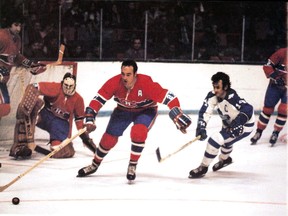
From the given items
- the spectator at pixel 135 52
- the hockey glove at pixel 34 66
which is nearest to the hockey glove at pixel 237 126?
the spectator at pixel 135 52

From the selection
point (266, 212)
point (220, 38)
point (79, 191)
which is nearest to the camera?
point (266, 212)

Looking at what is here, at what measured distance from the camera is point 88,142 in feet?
14.9

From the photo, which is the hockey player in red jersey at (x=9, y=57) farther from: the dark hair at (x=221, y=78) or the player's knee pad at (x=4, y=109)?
the dark hair at (x=221, y=78)

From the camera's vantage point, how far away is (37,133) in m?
4.59

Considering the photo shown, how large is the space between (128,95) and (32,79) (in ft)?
1.87

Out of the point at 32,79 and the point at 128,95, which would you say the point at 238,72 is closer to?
the point at 128,95

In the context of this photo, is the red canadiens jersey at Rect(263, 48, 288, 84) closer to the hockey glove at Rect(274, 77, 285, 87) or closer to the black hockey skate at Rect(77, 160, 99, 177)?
the hockey glove at Rect(274, 77, 285, 87)

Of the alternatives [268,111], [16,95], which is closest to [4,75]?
[16,95]

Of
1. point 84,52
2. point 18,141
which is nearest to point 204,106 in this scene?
point 84,52

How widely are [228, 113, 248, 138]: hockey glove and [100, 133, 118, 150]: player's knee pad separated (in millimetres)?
545

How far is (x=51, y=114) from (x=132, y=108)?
55cm

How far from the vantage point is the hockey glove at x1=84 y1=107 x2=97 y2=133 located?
13.7 feet

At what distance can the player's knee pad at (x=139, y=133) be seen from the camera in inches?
167

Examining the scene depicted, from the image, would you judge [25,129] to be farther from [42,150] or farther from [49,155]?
[49,155]
